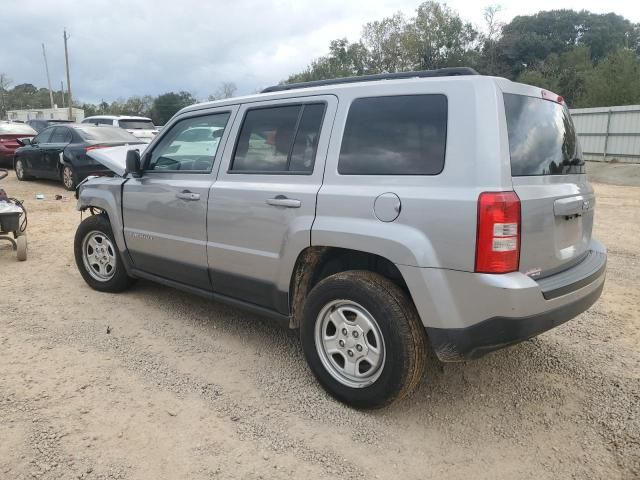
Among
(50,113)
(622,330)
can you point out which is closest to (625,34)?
(50,113)

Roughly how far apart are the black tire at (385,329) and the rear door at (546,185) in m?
0.67

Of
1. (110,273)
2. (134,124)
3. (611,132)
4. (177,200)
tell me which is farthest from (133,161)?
(611,132)

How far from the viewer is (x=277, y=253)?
3.38m

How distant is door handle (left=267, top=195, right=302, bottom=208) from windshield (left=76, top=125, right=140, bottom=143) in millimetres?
9873

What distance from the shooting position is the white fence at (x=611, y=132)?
18.7 m

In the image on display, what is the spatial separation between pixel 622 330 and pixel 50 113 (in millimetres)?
54009

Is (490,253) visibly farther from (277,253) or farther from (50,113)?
(50,113)

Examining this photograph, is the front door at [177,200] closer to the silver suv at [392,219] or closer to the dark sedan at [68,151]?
the silver suv at [392,219]

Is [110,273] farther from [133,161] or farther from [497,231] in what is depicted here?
[497,231]

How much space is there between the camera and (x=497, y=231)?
2533 millimetres

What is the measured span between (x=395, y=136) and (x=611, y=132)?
20.1 metres

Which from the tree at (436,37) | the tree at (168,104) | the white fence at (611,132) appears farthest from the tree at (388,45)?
the white fence at (611,132)

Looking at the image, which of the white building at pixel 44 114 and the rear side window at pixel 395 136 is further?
the white building at pixel 44 114

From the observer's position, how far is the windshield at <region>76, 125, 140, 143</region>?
11898 mm
